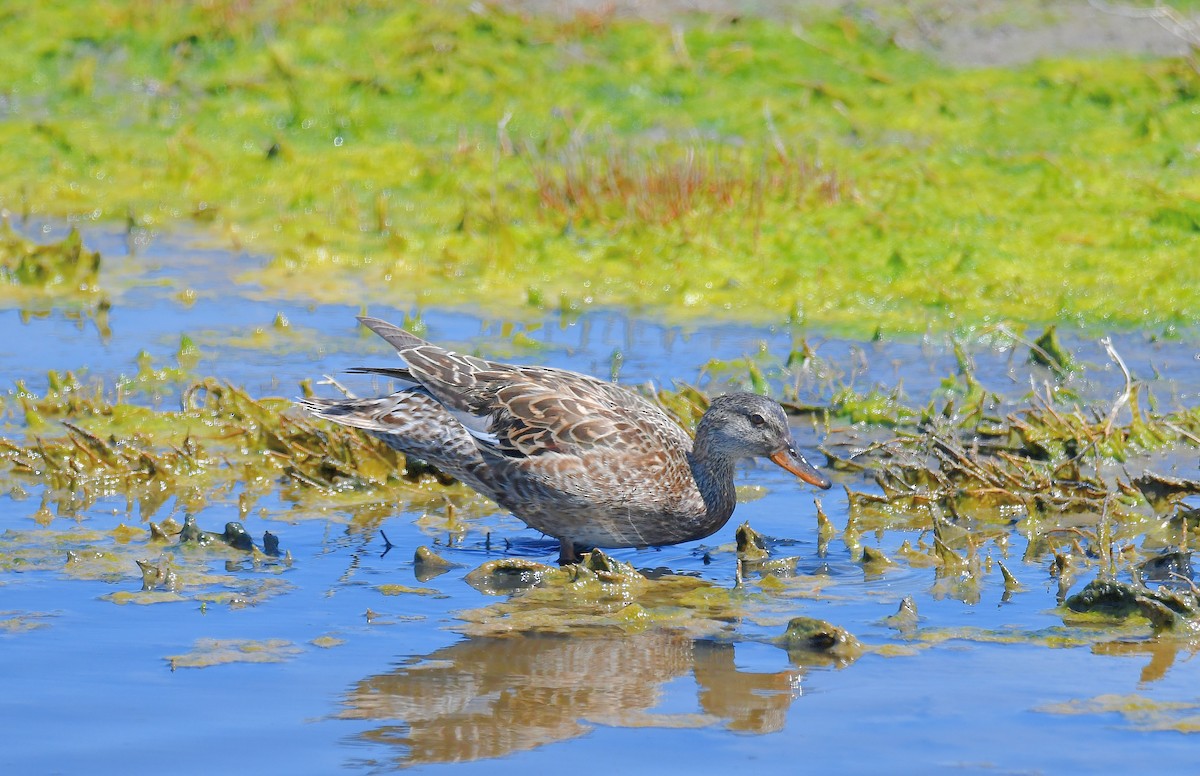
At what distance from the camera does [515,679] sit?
556cm

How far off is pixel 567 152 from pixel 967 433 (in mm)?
5163

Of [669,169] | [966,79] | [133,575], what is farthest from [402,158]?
[133,575]

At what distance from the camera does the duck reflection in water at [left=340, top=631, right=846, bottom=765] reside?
16.6 ft

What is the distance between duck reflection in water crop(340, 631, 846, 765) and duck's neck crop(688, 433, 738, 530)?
4.00 ft

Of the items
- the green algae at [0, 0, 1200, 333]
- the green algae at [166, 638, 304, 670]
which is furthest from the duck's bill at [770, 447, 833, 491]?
the green algae at [0, 0, 1200, 333]

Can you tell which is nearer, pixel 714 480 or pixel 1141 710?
pixel 1141 710

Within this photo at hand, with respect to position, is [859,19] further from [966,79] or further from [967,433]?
[967,433]

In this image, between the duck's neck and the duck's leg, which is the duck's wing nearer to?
the duck's neck

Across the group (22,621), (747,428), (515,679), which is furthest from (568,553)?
(22,621)

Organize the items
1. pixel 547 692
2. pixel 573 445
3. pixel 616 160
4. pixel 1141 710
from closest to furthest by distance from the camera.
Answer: pixel 1141 710, pixel 547 692, pixel 573 445, pixel 616 160

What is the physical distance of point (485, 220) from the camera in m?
12.1

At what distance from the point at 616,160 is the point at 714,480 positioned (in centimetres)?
534

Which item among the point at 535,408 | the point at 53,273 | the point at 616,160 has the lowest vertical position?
the point at 535,408

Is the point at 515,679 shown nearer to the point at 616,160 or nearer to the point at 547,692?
the point at 547,692
